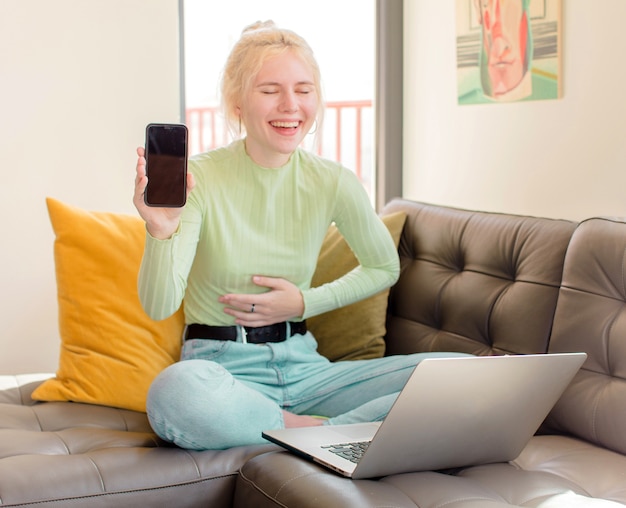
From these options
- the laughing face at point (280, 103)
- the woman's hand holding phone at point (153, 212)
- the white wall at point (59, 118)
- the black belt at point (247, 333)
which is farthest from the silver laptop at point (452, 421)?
the white wall at point (59, 118)

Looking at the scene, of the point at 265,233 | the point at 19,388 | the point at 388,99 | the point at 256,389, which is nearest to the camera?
the point at 256,389

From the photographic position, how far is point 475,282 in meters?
2.11

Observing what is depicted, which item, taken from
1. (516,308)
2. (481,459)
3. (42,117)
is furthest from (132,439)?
(42,117)

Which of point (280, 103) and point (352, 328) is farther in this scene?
point (352, 328)

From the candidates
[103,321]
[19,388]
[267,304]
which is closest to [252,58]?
[267,304]

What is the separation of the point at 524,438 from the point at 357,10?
3.92 metres

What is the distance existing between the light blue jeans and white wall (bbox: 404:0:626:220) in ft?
2.41

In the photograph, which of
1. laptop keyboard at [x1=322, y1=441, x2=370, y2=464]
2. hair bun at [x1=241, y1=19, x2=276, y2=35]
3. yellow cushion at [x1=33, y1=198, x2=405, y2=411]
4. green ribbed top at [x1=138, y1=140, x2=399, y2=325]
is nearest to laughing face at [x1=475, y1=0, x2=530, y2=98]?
green ribbed top at [x1=138, y1=140, x2=399, y2=325]

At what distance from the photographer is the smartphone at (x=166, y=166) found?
1.71 meters

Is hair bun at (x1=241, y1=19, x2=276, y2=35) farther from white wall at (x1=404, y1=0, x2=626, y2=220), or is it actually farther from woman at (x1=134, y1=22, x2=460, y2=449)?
white wall at (x1=404, y1=0, x2=626, y2=220)

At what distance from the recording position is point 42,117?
2762 mm

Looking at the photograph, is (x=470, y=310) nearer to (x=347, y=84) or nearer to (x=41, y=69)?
(x=41, y=69)

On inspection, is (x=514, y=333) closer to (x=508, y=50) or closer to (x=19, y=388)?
(x=508, y=50)

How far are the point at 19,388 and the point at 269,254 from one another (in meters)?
0.72
